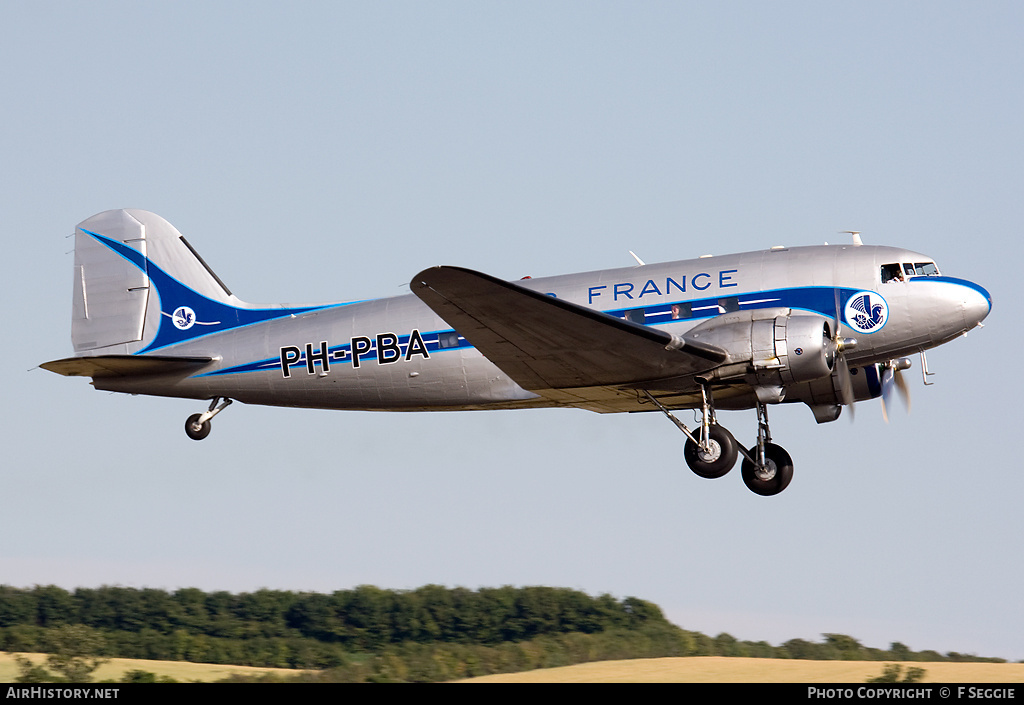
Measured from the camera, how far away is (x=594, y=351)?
1725 centimetres

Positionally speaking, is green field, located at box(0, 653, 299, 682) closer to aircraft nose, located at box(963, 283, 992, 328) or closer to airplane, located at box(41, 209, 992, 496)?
airplane, located at box(41, 209, 992, 496)

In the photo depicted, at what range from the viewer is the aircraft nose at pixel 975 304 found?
56.4 feet

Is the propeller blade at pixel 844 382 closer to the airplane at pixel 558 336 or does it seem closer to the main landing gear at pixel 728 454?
the airplane at pixel 558 336

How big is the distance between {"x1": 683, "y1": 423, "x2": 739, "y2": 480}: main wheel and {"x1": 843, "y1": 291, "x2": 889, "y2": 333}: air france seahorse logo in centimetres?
238

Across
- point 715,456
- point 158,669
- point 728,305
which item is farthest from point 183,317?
point 715,456

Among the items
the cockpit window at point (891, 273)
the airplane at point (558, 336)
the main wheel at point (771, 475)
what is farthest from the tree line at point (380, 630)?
the cockpit window at point (891, 273)

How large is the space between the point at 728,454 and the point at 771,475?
182 centimetres

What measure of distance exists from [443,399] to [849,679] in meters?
7.26

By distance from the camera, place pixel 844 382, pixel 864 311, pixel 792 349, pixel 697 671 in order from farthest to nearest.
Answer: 1. pixel 844 382
2. pixel 697 671
3. pixel 864 311
4. pixel 792 349

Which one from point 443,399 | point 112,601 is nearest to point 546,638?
point 443,399

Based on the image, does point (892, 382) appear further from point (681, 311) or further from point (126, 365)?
point (126, 365)

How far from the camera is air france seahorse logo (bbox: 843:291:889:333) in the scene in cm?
1733

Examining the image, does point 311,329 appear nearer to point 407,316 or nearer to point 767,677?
point 407,316

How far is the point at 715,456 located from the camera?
17.3m
